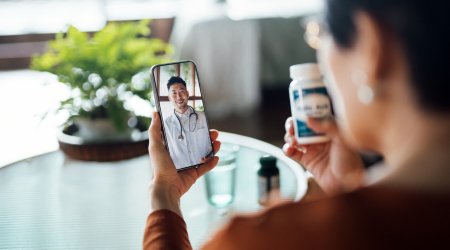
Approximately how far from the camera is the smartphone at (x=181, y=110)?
74cm

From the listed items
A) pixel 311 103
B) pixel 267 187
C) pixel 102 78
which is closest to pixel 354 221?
pixel 311 103

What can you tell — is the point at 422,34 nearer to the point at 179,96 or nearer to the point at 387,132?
the point at 387,132

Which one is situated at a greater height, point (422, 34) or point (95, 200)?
point (422, 34)


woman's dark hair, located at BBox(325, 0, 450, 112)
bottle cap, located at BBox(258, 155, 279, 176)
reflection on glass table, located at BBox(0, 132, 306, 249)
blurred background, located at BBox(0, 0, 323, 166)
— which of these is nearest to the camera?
woman's dark hair, located at BBox(325, 0, 450, 112)

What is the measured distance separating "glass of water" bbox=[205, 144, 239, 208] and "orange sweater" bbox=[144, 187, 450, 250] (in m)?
0.57

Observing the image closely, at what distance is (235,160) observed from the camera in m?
1.00

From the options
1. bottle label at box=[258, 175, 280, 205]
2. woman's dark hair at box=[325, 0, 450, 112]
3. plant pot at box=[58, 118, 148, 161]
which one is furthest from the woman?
plant pot at box=[58, 118, 148, 161]

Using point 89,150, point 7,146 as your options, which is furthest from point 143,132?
point 7,146

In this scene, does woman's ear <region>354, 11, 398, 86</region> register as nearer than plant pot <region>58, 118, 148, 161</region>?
Yes

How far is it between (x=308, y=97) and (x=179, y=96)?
0.18 metres

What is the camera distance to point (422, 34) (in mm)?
334

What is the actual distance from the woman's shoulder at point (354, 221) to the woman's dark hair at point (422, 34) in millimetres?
71

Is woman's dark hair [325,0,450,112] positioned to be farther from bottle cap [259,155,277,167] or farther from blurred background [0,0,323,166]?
blurred background [0,0,323,166]

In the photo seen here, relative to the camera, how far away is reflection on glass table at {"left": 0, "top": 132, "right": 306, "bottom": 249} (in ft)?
2.79
